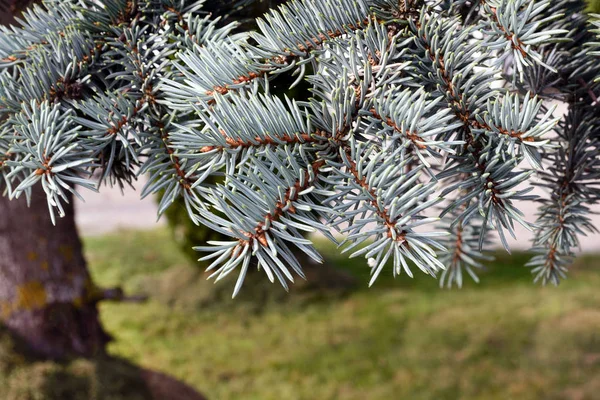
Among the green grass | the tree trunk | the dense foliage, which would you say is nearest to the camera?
the dense foliage

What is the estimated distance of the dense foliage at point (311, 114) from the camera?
18.6 inches

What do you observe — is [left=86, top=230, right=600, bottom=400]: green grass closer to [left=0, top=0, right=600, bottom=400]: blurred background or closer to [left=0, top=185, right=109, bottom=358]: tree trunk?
[left=0, top=0, right=600, bottom=400]: blurred background

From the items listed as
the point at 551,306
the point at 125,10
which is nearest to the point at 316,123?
the point at 125,10

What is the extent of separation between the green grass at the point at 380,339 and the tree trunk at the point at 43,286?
1.18 m

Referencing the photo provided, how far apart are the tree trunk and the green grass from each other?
1177mm

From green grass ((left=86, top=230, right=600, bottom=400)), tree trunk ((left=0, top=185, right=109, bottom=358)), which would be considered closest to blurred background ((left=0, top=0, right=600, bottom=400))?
green grass ((left=86, top=230, right=600, bottom=400))

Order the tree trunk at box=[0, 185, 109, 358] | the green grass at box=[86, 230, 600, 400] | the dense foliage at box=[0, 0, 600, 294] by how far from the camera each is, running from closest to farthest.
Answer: the dense foliage at box=[0, 0, 600, 294]
the tree trunk at box=[0, 185, 109, 358]
the green grass at box=[86, 230, 600, 400]

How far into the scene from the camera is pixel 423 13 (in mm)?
522

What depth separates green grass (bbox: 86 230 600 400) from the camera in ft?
9.36

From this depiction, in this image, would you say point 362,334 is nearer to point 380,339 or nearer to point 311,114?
point 380,339

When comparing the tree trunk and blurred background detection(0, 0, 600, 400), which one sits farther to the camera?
blurred background detection(0, 0, 600, 400)

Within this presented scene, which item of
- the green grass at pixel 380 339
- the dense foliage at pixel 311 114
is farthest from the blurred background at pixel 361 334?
the dense foliage at pixel 311 114

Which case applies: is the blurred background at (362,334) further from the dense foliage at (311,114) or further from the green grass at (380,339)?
the dense foliage at (311,114)

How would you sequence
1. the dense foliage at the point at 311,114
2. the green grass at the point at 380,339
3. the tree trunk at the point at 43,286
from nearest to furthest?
the dense foliage at the point at 311,114
the tree trunk at the point at 43,286
the green grass at the point at 380,339
